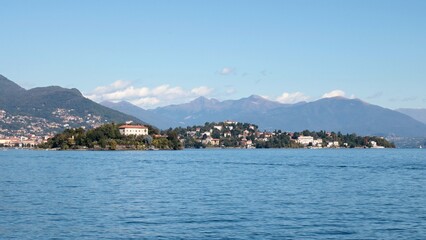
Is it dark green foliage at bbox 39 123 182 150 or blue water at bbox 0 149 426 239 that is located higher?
dark green foliage at bbox 39 123 182 150

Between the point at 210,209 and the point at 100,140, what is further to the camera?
the point at 100,140

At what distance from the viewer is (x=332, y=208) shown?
3856 cm

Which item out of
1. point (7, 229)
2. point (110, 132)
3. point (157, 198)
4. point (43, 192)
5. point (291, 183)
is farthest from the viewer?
point (110, 132)

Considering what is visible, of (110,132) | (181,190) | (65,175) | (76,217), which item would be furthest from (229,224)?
(110,132)

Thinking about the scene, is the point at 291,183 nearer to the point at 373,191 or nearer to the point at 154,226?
the point at 373,191

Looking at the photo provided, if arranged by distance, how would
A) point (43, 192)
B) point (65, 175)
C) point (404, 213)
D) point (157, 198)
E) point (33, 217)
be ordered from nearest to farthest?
point (33, 217), point (404, 213), point (157, 198), point (43, 192), point (65, 175)

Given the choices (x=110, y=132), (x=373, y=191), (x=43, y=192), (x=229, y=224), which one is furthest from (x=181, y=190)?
(x=110, y=132)

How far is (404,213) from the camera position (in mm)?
36625

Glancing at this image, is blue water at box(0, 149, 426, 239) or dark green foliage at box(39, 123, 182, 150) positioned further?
dark green foliage at box(39, 123, 182, 150)

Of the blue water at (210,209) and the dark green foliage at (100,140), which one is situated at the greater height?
the dark green foliage at (100,140)

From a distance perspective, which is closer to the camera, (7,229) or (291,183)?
(7,229)

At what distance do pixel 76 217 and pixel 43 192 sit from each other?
1353cm

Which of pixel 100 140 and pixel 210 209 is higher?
pixel 100 140

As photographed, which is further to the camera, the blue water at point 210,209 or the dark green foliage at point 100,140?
the dark green foliage at point 100,140
